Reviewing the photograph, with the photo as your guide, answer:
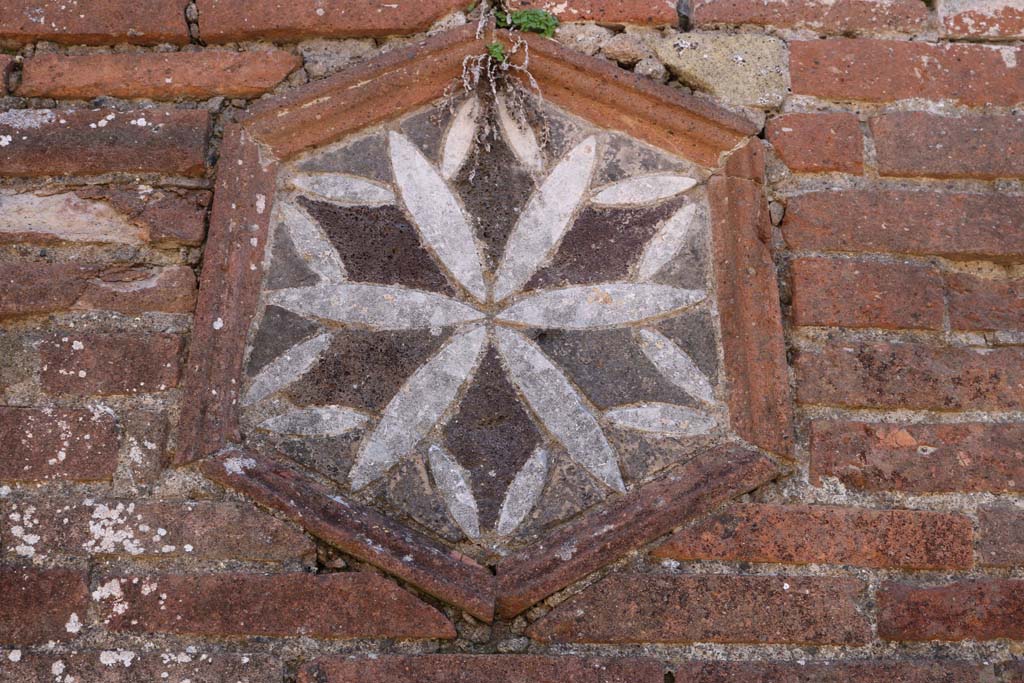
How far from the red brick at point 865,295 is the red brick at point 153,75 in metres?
1.05

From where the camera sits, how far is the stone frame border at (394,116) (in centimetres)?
153

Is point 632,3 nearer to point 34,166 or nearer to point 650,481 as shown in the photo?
point 650,481

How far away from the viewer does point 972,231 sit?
68.4 inches

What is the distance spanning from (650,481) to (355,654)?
560 millimetres

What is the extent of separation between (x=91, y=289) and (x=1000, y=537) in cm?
161

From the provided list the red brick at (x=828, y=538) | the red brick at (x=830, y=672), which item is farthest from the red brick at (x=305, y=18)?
the red brick at (x=830, y=672)

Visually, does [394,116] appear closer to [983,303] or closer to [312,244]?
[312,244]

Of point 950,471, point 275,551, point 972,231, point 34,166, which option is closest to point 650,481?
point 950,471

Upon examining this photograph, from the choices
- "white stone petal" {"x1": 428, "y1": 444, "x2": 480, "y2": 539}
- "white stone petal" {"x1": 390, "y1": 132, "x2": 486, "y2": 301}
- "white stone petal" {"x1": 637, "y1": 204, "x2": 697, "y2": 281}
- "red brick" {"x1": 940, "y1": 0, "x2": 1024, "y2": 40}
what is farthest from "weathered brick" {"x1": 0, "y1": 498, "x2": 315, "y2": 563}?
"red brick" {"x1": 940, "y1": 0, "x2": 1024, "y2": 40}

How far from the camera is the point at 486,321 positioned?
1742 millimetres

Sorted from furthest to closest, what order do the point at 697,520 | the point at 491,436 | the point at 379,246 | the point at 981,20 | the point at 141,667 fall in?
the point at 981,20, the point at 379,246, the point at 491,436, the point at 697,520, the point at 141,667

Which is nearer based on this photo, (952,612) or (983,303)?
(952,612)

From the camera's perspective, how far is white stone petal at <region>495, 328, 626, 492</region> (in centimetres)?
165

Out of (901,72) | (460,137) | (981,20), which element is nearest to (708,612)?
(460,137)
